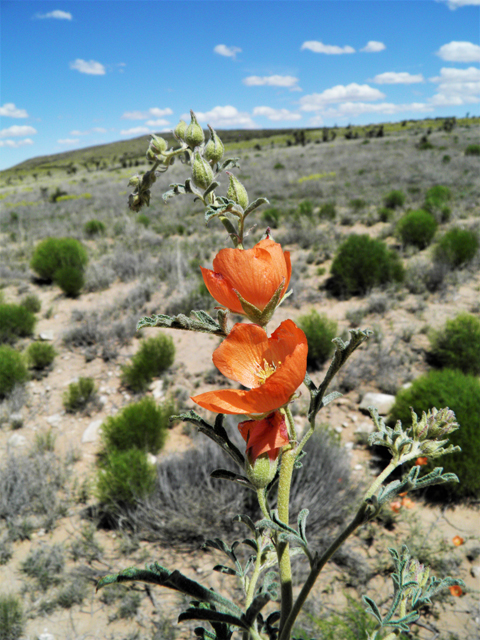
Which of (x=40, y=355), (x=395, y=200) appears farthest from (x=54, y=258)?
(x=395, y=200)

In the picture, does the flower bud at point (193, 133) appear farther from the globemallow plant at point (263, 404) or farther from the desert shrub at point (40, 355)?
the desert shrub at point (40, 355)

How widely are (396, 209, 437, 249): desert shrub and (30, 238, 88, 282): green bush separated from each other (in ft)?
21.2

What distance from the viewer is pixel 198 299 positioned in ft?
20.5

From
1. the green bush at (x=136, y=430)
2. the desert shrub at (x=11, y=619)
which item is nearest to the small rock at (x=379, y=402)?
the green bush at (x=136, y=430)

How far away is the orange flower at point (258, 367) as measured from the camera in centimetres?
61

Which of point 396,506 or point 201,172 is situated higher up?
point 201,172

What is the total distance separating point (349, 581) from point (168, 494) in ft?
4.72

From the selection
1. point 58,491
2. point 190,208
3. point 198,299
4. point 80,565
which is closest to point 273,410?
point 80,565

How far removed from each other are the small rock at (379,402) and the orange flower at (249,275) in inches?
140

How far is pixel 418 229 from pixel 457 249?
1.25 meters

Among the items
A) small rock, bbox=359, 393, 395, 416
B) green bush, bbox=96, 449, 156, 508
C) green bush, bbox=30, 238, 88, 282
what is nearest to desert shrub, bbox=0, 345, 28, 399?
green bush, bbox=96, 449, 156, 508

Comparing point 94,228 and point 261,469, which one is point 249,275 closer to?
point 261,469

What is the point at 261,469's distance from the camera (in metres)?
0.69

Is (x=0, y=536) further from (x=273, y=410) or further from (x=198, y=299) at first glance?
(x=198, y=299)
